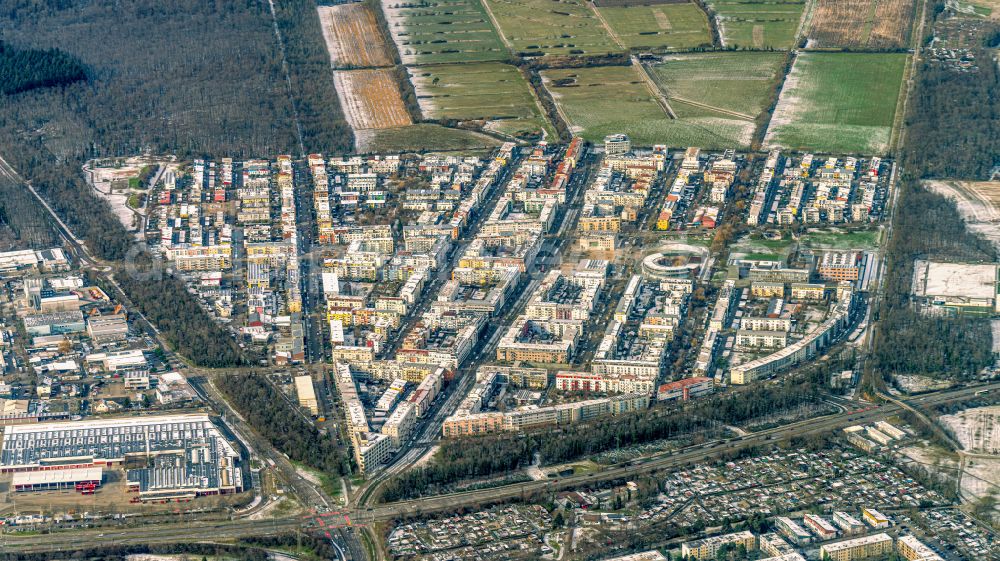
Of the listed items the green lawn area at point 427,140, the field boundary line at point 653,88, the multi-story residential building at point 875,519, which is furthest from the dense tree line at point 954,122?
the multi-story residential building at point 875,519

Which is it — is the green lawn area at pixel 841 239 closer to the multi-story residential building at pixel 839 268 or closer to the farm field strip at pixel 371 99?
the multi-story residential building at pixel 839 268

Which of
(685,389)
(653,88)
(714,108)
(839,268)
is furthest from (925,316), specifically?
(653,88)

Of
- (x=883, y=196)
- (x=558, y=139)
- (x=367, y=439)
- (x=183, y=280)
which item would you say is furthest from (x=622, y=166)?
(x=367, y=439)

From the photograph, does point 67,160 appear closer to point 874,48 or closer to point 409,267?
point 409,267

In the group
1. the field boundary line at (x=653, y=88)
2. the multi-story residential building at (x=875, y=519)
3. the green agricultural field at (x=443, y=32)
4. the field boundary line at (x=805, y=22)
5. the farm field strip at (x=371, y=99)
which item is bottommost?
the multi-story residential building at (x=875, y=519)

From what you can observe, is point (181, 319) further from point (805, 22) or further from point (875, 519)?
point (805, 22)

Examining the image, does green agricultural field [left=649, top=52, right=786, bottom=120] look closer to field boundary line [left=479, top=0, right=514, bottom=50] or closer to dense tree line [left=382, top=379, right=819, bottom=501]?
field boundary line [left=479, top=0, right=514, bottom=50]
